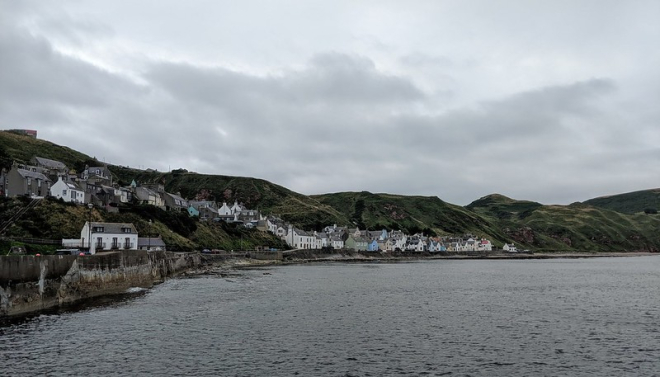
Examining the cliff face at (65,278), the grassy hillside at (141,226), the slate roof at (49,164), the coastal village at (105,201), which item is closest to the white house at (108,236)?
the coastal village at (105,201)

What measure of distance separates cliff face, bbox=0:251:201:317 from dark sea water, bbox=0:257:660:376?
11.8 feet

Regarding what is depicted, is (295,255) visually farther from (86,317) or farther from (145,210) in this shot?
(86,317)

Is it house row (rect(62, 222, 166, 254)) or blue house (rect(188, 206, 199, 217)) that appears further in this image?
blue house (rect(188, 206, 199, 217))

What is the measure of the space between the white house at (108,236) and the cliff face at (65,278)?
18.4 meters

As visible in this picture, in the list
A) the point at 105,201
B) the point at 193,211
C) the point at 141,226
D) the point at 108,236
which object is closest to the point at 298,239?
the point at 193,211

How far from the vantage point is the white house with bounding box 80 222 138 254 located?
298 ft

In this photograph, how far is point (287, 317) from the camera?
4638 cm

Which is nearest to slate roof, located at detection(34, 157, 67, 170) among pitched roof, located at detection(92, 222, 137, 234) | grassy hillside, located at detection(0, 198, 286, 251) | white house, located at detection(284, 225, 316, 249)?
grassy hillside, located at detection(0, 198, 286, 251)

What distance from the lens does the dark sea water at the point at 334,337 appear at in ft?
93.7

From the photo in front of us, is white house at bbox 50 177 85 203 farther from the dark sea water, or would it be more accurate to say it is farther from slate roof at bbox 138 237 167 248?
the dark sea water

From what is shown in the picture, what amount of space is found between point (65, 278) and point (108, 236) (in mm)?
46510

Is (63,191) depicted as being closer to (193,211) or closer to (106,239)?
(106,239)

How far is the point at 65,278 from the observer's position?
2008 inches

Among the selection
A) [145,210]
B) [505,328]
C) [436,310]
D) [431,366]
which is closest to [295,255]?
[145,210]
